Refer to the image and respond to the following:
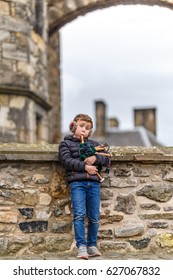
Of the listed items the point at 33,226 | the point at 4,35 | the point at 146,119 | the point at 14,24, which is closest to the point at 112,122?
the point at 146,119

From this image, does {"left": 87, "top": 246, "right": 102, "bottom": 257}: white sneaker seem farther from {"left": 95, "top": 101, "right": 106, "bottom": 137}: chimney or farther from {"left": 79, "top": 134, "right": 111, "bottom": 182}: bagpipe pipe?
{"left": 95, "top": 101, "right": 106, "bottom": 137}: chimney

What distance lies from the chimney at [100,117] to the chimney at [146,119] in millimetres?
2337

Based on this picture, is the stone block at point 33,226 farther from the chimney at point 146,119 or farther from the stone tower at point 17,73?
the chimney at point 146,119

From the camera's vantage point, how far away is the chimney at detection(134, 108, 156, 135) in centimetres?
3272

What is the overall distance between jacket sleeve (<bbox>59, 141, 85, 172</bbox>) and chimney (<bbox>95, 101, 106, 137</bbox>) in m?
25.9

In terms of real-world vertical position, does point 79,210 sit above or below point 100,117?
below

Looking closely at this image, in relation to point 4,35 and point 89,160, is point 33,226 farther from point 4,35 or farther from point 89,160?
point 4,35

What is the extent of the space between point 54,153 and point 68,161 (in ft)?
1.30

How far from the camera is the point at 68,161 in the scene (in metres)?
4.62

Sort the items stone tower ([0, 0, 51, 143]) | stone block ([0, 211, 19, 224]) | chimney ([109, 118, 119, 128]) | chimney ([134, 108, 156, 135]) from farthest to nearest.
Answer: chimney ([109, 118, 119, 128]) < chimney ([134, 108, 156, 135]) < stone tower ([0, 0, 51, 143]) < stone block ([0, 211, 19, 224])

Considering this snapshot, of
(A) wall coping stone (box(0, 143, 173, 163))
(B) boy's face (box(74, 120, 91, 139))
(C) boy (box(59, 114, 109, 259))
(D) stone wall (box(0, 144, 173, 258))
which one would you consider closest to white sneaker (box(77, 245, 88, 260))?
(C) boy (box(59, 114, 109, 259))

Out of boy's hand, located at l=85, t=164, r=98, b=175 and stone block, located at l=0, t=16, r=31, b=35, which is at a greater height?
stone block, located at l=0, t=16, r=31, b=35

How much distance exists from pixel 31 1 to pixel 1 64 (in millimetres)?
1551

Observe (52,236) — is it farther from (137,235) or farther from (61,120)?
(61,120)
